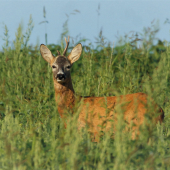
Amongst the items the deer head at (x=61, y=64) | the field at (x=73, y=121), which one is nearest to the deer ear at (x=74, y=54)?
the deer head at (x=61, y=64)

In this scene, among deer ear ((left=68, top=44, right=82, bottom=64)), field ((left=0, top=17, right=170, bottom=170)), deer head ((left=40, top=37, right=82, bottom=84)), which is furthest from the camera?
deer ear ((left=68, top=44, right=82, bottom=64))

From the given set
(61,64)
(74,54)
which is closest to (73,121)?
(61,64)

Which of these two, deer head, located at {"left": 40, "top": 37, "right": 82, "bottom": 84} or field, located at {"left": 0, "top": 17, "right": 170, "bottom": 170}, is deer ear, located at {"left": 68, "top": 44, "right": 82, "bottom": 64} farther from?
field, located at {"left": 0, "top": 17, "right": 170, "bottom": 170}

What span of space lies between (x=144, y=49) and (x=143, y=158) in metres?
4.61

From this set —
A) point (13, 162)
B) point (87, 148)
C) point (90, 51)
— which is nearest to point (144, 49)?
point (90, 51)

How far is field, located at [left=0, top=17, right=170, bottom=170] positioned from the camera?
2864mm

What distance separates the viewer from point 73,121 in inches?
116

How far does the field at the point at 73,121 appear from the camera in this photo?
2864 mm

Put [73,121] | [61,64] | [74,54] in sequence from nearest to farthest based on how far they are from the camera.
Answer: [73,121] → [61,64] → [74,54]

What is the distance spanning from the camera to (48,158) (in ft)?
9.85

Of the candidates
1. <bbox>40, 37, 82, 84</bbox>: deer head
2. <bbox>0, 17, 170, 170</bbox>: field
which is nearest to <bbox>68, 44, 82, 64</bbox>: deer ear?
<bbox>40, 37, 82, 84</bbox>: deer head

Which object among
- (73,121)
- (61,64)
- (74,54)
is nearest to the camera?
(73,121)

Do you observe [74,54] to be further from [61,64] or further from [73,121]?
[73,121]

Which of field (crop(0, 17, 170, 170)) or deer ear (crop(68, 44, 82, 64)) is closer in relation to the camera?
field (crop(0, 17, 170, 170))
